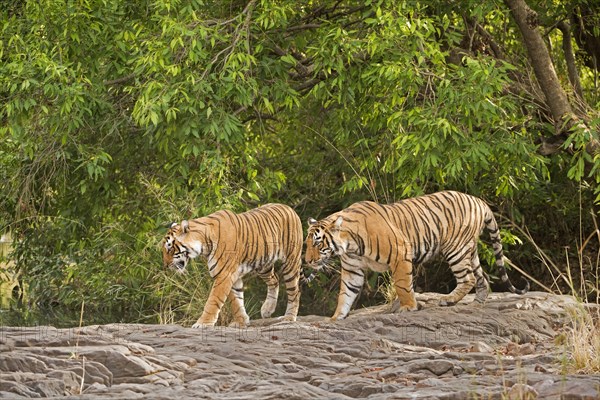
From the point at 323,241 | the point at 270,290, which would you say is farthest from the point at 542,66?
the point at 270,290

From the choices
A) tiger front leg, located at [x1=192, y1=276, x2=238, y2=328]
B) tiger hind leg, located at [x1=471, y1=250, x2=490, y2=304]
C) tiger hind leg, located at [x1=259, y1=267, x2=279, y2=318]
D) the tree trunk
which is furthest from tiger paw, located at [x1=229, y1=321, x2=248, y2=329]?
the tree trunk

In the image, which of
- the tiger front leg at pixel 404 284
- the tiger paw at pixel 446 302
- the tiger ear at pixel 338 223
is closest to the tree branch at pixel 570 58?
the tiger paw at pixel 446 302

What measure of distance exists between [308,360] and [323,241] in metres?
2.51

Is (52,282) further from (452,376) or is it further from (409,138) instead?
(452,376)

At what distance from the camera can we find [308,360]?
7812mm

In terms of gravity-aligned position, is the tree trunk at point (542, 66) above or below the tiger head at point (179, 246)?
Result: above

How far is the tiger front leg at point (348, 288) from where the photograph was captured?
10.3m

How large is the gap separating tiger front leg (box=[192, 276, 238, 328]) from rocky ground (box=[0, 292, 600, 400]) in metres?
0.54

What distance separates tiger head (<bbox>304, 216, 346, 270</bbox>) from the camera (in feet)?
33.4

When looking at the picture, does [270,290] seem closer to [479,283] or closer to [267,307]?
[267,307]

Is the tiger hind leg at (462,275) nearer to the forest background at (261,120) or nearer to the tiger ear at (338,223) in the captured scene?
the forest background at (261,120)

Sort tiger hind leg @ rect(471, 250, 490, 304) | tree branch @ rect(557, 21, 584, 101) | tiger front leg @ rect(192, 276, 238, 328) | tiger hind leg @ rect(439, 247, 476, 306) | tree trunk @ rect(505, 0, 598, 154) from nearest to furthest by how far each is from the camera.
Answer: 1. tiger front leg @ rect(192, 276, 238, 328)
2. tiger hind leg @ rect(439, 247, 476, 306)
3. tiger hind leg @ rect(471, 250, 490, 304)
4. tree trunk @ rect(505, 0, 598, 154)
5. tree branch @ rect(557, 21, 584, 101)

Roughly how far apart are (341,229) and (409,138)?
150cm

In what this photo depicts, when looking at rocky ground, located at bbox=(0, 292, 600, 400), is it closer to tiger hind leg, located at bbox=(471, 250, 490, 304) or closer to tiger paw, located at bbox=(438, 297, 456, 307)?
tiger paw, located at bbox=(438, 297, 456, 307)
